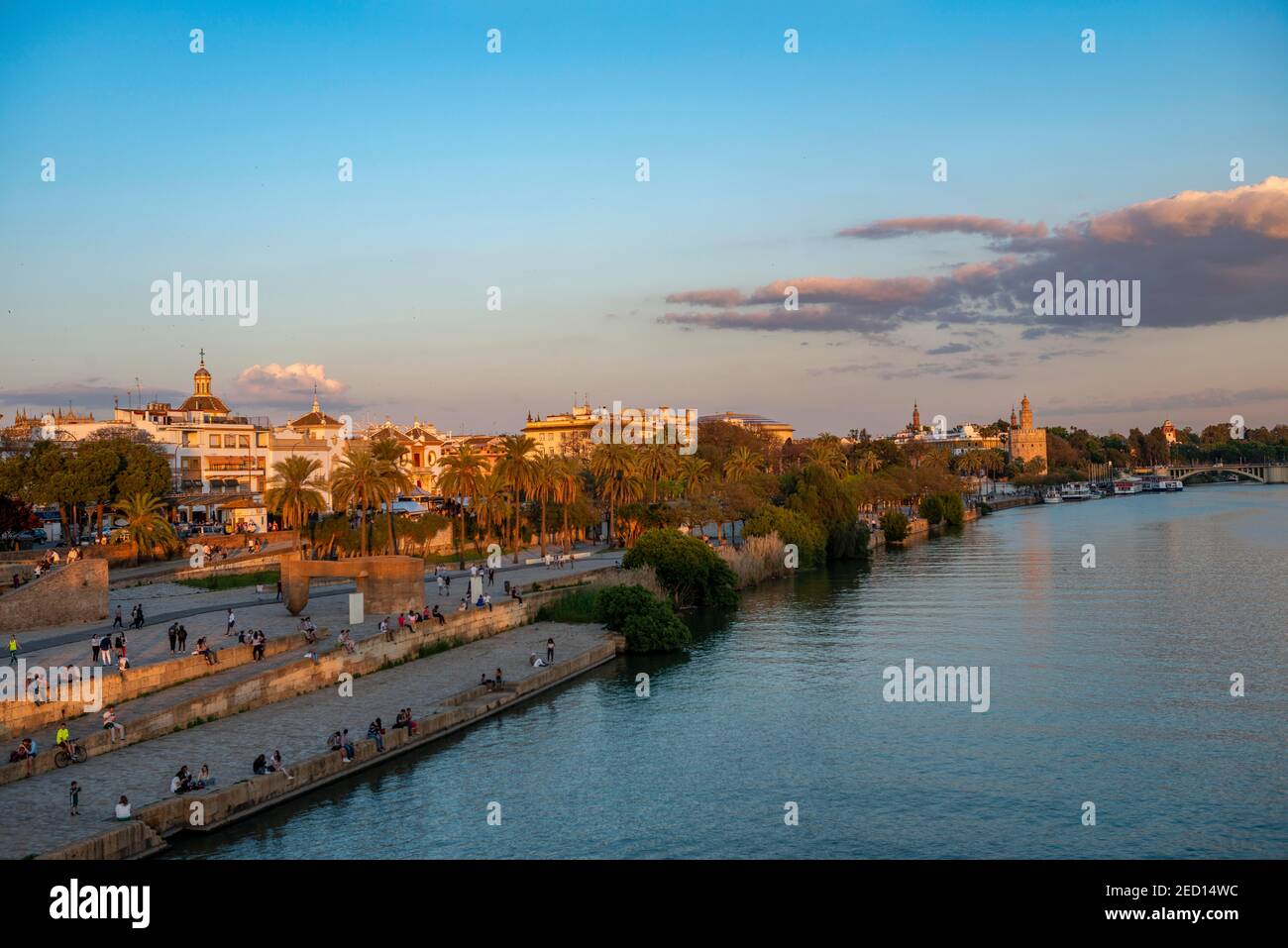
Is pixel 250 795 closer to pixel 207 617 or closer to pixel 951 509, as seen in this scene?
pixel 207 617

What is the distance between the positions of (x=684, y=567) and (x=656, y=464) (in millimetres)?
31345

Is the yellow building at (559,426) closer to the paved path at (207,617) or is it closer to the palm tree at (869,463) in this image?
the palm tree at (869,463)

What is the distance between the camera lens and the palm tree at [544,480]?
7094 cm

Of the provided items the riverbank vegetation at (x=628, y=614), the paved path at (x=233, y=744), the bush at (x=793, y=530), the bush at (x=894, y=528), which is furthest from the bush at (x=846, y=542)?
the paved path at (x=233, y=744)

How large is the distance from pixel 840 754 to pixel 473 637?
20.5 m

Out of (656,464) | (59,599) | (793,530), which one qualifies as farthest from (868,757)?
(656,464)

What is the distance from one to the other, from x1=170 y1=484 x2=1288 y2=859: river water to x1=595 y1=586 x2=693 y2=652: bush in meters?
1.37

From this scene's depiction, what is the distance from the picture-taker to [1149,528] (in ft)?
371

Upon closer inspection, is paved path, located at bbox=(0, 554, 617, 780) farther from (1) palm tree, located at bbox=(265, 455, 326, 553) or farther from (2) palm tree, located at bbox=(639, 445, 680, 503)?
(2) palm tree, located at bbox=(639, 445, 680, 503)

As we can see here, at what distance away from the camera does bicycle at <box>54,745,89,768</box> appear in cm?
2594

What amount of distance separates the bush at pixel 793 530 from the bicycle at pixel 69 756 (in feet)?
180
